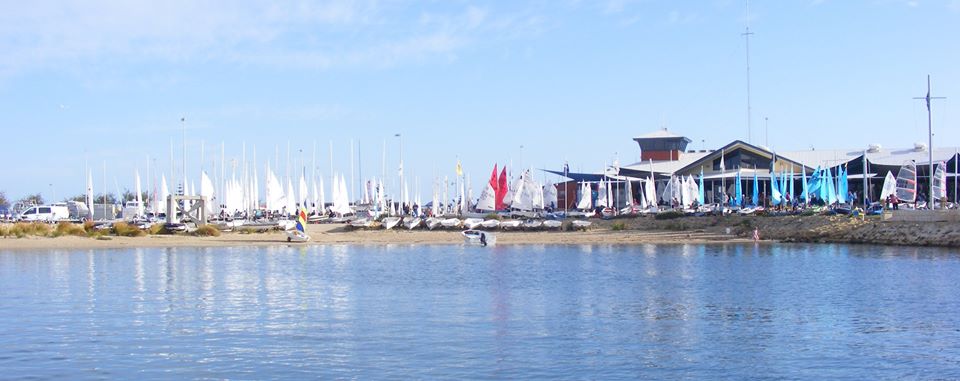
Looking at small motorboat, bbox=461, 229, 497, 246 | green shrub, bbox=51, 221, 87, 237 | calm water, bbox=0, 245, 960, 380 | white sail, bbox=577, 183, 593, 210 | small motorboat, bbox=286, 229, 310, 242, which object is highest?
white sail, bbox=577, 183, 593, 210

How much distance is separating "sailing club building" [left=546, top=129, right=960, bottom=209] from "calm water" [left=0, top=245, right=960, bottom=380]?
41.9 m

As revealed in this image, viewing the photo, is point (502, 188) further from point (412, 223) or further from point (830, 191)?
point (830, 191)

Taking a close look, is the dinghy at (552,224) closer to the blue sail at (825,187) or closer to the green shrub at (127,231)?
the blue sail at (825,187)

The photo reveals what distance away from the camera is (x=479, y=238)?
70.9 metres

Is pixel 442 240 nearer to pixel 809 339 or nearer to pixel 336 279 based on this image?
pixel 336 279

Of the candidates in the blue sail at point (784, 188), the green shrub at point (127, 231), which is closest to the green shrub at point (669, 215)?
the blue sail at point (784, 188)

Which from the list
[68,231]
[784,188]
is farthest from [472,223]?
[68,231]

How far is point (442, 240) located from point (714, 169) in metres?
39.0

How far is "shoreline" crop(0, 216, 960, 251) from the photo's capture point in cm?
6431

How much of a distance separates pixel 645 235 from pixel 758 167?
106ft

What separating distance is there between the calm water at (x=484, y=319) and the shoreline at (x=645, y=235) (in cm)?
1062

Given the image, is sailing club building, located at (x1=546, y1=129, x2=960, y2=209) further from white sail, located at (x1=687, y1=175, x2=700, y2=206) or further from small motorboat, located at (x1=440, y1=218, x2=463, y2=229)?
small motorboat, located at (x1=440, y1=218, x2=463, y2=229)

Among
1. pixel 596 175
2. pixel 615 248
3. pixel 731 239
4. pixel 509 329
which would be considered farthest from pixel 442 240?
pixel 509 329

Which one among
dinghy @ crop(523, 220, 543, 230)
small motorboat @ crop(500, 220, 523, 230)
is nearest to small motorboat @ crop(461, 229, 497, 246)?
small motorboat @ crop(500, 220, 523, 230)
